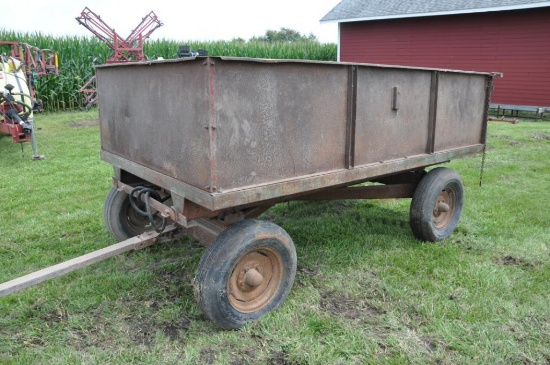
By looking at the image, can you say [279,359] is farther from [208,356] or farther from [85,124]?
[85,124]

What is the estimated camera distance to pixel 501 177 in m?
6.79

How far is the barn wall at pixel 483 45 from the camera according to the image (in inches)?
588

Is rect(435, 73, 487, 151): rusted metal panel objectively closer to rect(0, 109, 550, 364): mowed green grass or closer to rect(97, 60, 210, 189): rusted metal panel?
rect(0, 109, 550, 364): mowed green grass

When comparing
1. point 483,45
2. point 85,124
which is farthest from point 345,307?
point 483,45

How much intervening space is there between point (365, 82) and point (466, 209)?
2773 mm

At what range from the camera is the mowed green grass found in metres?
2.70

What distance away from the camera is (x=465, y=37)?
16547mm

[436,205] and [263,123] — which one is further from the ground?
[263,123]

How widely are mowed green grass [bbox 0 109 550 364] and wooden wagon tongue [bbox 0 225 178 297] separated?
0.37 meters

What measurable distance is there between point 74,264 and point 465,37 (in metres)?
16.9

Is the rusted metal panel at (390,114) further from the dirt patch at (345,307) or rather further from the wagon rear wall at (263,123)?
the dirt patch at (345,307)

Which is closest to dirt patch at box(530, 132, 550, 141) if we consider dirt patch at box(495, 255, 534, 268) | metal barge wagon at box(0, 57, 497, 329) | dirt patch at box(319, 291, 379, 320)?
dirt patch at box(495, 255, 534, 268)

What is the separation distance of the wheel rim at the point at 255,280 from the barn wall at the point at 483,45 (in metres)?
15.1

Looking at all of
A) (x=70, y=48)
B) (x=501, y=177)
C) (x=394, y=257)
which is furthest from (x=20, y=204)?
(x=70, y=48)
